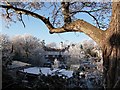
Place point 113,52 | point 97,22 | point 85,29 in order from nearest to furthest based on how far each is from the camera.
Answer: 1. point 113,52
2. point 85,29
3. point 97,22

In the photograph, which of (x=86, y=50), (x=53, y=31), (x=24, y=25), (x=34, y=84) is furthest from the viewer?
(x=86, y=50)

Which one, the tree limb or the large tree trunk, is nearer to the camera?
the large tree trunk

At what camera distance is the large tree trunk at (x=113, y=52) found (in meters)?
1.95

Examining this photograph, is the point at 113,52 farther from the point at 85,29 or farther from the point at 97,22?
the point at 97,22

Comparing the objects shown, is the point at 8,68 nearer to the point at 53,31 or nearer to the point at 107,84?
A: the point at 53,31

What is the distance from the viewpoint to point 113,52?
6.45 ft

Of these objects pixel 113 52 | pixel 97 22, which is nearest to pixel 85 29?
pixel 113 52

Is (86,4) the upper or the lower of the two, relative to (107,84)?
upper

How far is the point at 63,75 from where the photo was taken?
127 inches

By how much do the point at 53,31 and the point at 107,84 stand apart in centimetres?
122

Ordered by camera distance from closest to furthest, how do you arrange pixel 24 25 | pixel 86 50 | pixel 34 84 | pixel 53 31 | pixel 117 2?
pixel 117 2 → pixel 53 31 → pixel 34 84 → pixel 24 25 → pixel 86 50

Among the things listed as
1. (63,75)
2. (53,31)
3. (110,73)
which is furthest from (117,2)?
(63,75)

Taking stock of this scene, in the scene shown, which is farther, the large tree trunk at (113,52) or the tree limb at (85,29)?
the tree limb at (85,29)

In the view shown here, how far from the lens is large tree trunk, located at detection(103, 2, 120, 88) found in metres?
1.95
